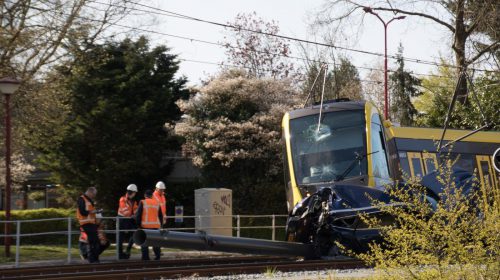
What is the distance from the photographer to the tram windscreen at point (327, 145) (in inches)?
693

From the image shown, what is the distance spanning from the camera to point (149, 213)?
1748 centimetres

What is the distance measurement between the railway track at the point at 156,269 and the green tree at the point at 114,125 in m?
17.9

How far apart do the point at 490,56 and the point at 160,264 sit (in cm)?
2382

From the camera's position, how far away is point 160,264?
52.5 feet

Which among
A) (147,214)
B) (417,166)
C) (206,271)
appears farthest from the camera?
(417,166)

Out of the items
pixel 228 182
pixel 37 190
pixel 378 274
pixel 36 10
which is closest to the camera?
pixel 378 274

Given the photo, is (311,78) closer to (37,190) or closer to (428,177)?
(37,190)

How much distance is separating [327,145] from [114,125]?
695 inches

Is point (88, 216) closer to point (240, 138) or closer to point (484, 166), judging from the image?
point (484, 166)

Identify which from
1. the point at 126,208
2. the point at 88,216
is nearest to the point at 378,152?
the point at 126,208

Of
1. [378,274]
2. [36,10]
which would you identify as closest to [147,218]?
[378,274]

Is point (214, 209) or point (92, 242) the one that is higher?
point (214, 209)

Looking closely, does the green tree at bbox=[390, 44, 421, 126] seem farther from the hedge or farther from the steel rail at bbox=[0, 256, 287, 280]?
the steel rail at bbox=[0, 256, 287, 280]

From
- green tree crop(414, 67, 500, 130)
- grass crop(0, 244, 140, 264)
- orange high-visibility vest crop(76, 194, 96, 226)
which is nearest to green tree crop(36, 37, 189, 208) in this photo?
grass crop(0, 244, 140, 264)
